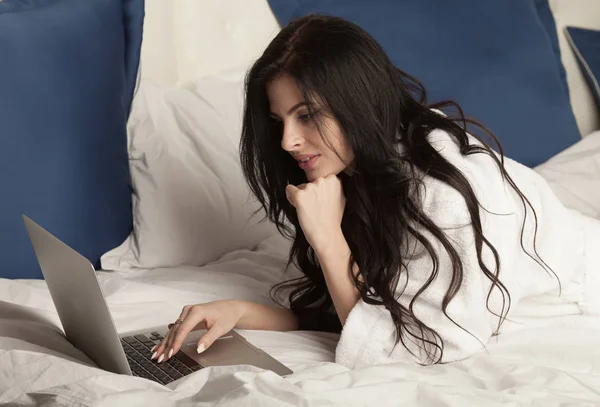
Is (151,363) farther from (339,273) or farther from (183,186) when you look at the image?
(183,186)

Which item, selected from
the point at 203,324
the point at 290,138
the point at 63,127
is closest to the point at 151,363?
the point at 203,324

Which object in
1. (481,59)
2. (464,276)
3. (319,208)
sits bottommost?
(464,276)

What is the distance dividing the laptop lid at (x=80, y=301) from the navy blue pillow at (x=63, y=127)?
0.37m

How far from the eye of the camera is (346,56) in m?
1.39

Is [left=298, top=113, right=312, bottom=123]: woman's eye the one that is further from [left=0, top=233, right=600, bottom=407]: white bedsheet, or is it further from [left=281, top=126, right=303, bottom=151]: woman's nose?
[left=0, top=233, right=600, bottom=407]: white bedsheet

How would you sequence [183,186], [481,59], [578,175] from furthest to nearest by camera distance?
[481,59] → [578,175] → [183,186]

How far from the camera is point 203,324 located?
1.46 metres

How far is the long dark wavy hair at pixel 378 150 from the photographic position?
4.51 feet

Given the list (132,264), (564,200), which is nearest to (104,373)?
(132,264)

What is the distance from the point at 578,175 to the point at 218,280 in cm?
104

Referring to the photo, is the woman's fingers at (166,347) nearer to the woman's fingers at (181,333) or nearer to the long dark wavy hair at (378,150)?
the woman's fingers at (181,333)

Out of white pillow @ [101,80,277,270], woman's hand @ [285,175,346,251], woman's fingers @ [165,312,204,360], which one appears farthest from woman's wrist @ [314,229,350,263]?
white pillow @ [101,80,277,270]

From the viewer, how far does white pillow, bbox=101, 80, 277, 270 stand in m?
1.88

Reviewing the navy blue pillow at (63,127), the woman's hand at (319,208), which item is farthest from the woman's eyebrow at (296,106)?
the navy blue pillow at (63,127)
